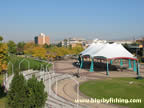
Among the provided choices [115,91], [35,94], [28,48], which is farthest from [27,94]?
[28,48]

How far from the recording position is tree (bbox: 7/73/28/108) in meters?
11.7

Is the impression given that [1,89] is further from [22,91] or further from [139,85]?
[139,85]

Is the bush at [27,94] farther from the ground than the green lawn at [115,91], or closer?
farther from the ground

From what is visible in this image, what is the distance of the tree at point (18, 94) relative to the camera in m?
11.7

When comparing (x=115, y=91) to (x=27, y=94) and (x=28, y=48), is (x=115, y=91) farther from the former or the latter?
(x=28, y=48)

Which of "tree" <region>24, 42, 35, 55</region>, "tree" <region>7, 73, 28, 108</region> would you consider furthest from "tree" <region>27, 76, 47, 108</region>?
"tree" <region>24, 42, 35, 55</region>

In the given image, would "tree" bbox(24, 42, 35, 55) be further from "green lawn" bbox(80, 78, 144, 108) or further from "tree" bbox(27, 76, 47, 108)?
"tree" bbox(27, 76, 47, 108)

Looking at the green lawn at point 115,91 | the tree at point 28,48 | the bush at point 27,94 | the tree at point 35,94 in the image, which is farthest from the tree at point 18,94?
the tree at point 28,48

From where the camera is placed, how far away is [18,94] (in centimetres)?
1174

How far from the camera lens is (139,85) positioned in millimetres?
24625

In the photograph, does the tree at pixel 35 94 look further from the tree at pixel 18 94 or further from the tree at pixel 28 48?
the tree at pixel 28 48

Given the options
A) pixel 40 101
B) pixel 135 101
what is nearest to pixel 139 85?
pixel 135 101

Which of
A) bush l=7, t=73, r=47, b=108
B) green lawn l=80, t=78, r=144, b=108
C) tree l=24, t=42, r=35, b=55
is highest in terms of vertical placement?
tree l=24, t=42, r=35, b=55

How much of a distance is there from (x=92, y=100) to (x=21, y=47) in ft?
268
